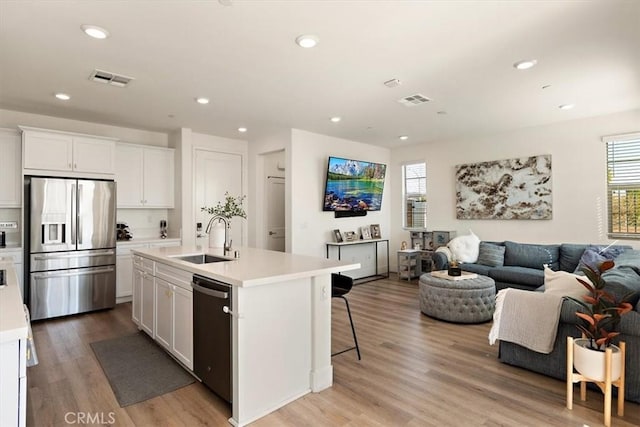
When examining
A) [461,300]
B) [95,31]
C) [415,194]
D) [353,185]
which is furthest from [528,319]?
[415,194]

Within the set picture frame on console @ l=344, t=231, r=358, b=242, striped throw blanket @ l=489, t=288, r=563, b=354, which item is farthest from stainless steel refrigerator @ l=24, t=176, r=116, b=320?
striped throw blanket @ l=489, t=288, r=563, b=354

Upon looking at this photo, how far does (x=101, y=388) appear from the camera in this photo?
2.65m

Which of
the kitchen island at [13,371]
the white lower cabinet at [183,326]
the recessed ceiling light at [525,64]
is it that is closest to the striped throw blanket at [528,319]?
the recessed ceiling light at [525,64]

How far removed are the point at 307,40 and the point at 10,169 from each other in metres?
4.28

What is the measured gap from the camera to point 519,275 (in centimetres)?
481

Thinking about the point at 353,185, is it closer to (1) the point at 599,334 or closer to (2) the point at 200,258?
(2) the point at 200,258

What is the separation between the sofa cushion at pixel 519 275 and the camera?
4.66 metres

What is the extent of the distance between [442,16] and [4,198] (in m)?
5.38

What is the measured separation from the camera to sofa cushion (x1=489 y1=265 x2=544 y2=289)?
4.66 m

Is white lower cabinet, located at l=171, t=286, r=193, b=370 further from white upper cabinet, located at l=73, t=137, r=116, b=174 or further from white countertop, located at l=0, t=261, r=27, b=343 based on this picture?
white upper cabinet, located at l=73, t=137, r=116, b=174

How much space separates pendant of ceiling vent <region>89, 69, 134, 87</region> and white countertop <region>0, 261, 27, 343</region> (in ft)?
A: 7.22

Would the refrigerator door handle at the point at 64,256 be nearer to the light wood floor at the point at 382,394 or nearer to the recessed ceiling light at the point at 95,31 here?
the light wood floor at the point at 382,394

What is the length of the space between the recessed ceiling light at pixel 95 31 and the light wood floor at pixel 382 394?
2.71m

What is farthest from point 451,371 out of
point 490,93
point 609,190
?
point 609,190
